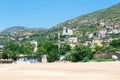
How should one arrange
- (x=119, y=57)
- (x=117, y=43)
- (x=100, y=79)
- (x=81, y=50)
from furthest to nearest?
(x=117, y=43)
(x=81, y=50)
(x=119, y=57)
(x=100, y=79)

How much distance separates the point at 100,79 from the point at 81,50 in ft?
135

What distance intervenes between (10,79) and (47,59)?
45.7 m

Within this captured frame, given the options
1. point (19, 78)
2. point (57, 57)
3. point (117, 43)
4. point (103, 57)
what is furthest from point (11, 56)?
point (19, 78)

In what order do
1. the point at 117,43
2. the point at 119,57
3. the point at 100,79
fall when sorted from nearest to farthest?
the point at 100,79 → the point at 119,57 → the point at 117,43

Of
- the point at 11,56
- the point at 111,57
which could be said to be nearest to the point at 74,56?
the point at 111,57

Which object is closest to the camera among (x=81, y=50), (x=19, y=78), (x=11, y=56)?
(x=19, y=78)

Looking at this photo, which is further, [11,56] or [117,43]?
[117,43]

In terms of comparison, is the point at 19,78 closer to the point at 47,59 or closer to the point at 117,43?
the point at 47,59

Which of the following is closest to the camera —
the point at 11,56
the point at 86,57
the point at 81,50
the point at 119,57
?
the point at 119,57

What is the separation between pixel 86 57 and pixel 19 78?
1397 inches

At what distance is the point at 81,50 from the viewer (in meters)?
63.1

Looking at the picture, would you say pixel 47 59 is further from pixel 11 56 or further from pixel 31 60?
pixel 11 56

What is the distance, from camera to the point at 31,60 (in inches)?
2584

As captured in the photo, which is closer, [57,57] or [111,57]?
[111,57]
